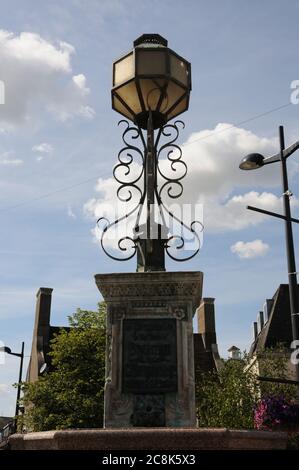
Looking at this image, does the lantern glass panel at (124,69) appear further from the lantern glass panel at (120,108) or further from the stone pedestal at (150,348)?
the stone pedestal at (150,348)

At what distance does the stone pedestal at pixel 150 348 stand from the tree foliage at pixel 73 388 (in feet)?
68.5

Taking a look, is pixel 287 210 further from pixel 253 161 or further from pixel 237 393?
pixel 237 393

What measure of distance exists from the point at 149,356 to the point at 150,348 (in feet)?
0.33

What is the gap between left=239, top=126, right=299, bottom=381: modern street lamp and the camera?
33.1 ft

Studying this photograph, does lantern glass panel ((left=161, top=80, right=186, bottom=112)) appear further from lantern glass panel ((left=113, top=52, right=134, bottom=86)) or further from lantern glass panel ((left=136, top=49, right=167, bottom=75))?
lantern glass panel ((left=113, top=52, right=134, bottom=86))

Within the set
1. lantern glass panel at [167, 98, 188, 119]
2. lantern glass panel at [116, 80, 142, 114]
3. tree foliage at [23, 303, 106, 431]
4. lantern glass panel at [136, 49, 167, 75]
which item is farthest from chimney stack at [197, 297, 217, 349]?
lantern glass panel at [136, 49, 167, 75]

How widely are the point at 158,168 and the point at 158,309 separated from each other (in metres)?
2.49

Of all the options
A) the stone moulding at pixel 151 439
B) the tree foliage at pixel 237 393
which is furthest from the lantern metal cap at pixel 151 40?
the tree foliage at pixel 237 393

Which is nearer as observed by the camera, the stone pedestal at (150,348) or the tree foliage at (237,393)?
the stone pedestal at (150,348)

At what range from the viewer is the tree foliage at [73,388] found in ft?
87.4

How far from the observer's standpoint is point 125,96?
851 cm

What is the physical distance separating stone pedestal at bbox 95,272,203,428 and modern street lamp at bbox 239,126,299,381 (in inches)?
143
